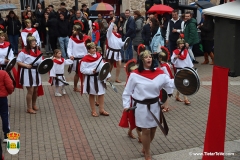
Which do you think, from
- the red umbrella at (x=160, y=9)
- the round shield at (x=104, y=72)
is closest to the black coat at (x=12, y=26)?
the red umbrella at (x=160, y=9)

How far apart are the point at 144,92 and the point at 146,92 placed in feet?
0.11

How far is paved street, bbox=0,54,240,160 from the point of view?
328 inches

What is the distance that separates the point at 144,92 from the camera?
25.1 ft

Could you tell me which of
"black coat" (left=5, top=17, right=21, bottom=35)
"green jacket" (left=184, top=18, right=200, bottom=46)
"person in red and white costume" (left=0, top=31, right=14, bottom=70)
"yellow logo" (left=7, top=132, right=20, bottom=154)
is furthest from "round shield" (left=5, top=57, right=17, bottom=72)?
"black coat" (left=5, top=17, right=21, bottom=35)

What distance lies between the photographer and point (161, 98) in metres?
8.63

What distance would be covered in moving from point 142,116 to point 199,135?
1944 mm

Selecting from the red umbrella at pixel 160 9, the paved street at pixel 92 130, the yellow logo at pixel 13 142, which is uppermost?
the red umbrella at pixel 160 9

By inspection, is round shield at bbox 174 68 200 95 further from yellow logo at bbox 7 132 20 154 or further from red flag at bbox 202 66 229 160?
yellow logo at bbox 7 132 20 154

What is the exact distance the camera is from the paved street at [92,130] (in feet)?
27.3

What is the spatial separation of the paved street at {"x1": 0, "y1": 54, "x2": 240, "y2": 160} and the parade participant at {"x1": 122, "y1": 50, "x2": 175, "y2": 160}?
27.5 inches

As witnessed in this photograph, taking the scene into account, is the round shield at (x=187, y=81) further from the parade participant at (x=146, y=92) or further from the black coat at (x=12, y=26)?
the black coat at (x=12, y=26)

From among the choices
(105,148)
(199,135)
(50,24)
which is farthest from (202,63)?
(105,148)

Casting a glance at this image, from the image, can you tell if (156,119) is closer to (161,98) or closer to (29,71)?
(161,98)

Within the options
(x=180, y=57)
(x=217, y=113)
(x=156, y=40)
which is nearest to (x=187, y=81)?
(x=217, y=113)
